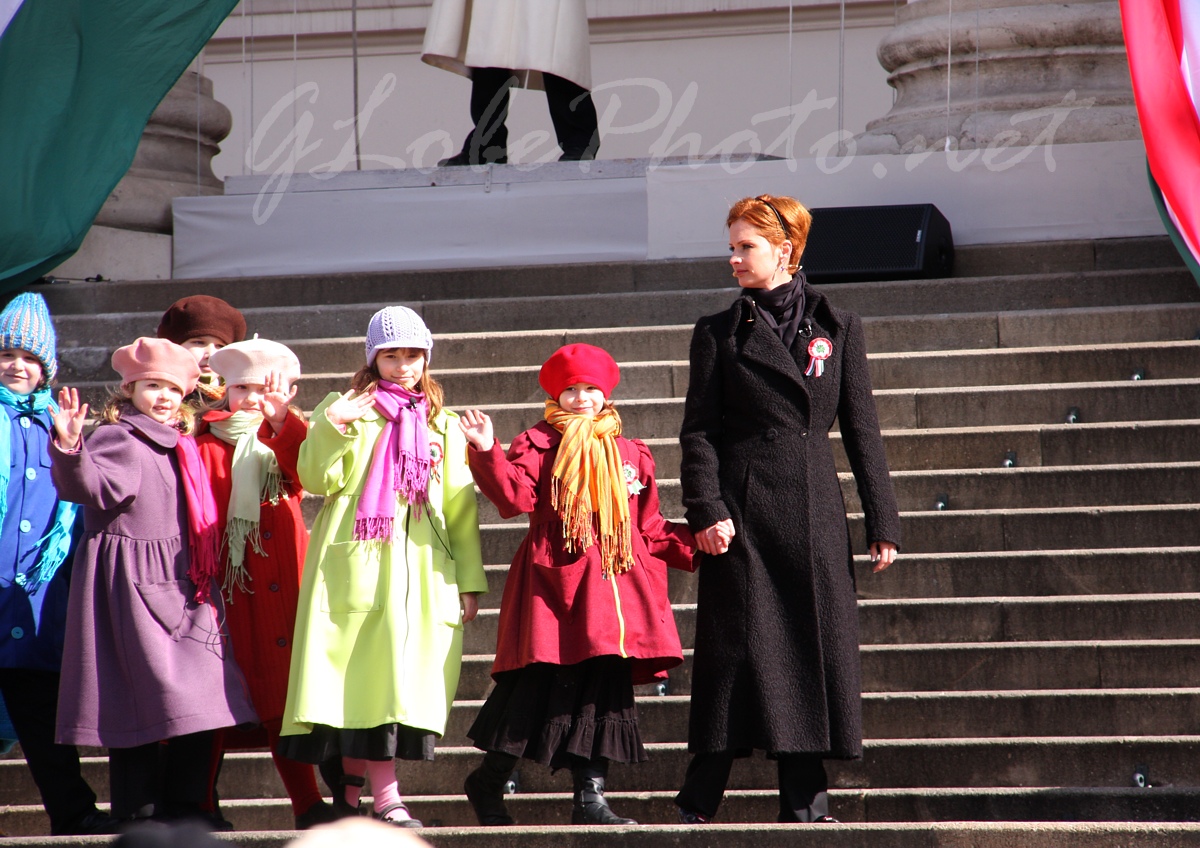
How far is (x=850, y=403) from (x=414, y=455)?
4.49 ft

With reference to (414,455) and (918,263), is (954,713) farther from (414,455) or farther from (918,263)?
(918,263)

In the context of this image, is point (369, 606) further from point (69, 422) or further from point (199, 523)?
point (69, 422)

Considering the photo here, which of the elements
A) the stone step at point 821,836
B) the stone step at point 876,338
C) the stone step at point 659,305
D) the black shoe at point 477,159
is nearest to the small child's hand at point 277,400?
the stone step at point 821,836

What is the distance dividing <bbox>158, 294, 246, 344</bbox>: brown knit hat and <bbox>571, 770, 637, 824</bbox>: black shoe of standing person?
78.8 inches

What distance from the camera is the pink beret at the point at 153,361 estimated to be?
539cm

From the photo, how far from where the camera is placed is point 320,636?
530 cm

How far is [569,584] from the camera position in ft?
17.9

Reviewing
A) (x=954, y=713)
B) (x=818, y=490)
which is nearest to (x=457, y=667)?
(x=818, y=490)

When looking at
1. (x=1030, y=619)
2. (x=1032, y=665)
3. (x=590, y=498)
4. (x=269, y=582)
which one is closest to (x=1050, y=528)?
(x=1030, y=619)

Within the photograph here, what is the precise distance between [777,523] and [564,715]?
2.89 feet

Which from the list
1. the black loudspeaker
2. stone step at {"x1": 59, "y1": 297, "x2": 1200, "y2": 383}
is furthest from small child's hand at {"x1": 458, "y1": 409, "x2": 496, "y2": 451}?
the black loudspeaker

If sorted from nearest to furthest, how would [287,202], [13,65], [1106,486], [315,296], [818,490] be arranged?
1. [818,490]
2. [1106,486]
3. [13,65]
4. [315,296]
5. [287,202]

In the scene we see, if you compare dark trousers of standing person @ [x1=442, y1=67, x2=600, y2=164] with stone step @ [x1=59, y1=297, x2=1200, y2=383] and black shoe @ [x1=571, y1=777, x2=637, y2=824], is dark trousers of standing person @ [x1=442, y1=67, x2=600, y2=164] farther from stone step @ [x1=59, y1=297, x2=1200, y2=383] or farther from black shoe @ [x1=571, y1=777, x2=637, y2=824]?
black shoe @ [x1=571, y1=777, x2=637, y2=824]

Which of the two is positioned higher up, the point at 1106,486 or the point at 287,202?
the point at 287,202
